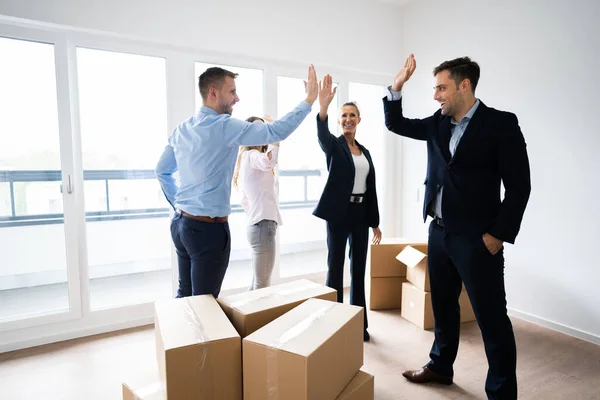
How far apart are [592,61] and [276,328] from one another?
9.11ft

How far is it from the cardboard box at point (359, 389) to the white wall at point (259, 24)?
2589 millimetres

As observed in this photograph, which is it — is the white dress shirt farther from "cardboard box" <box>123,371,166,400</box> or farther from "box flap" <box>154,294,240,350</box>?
"cardboard box" <box>123,371,166,400</box>

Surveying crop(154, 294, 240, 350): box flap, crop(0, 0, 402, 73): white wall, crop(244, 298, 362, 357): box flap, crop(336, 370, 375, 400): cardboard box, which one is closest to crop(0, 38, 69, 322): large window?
crop(0, 0, 402, 73): white wall

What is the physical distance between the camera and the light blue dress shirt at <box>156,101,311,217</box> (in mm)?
1750

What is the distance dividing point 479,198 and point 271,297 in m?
1.06

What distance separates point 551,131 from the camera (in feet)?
9.35

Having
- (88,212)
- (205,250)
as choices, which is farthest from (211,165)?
(88,212)

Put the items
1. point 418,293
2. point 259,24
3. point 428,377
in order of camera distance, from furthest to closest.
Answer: point 259,24
point 418,293
point 428,377

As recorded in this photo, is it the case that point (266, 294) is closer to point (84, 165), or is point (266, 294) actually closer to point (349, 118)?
point (349, 118)

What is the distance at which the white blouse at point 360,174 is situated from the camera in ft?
8.38

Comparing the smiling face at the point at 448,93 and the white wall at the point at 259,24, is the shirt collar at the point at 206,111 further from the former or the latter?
the white wall at the point at 259,24

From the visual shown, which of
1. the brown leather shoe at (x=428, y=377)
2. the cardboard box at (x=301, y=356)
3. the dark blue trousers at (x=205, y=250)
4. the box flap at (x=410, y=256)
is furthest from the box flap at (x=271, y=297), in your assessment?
the box flap at (x=410, y=256)

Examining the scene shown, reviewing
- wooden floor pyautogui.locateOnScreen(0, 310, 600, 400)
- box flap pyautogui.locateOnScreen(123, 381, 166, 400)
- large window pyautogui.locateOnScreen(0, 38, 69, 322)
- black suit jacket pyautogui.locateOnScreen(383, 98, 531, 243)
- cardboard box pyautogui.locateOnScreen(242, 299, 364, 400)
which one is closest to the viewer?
cardboard box pyautogui.locateOnScreen(242, 299, 364, 400)

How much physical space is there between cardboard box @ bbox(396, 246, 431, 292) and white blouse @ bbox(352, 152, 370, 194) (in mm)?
766
